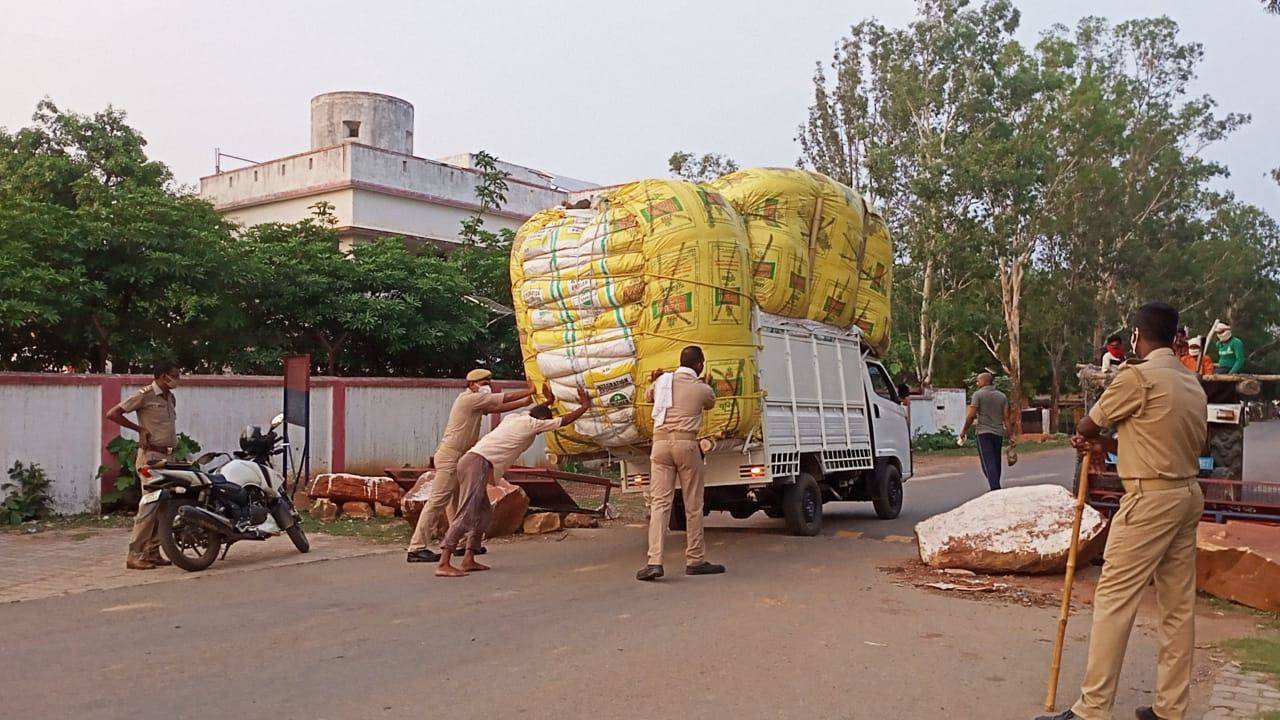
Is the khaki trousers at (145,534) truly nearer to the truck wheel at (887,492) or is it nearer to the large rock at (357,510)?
the large rock at (357,510)

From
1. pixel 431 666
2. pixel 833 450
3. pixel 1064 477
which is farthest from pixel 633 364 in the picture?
pixel 1064 477

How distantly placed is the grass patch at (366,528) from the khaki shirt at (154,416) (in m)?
2.37

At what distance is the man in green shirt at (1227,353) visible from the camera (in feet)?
33.3

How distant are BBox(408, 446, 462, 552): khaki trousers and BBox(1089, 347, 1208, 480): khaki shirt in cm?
608

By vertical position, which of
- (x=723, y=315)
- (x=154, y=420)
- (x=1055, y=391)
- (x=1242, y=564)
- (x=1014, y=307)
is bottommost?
(x=1242, y=564)

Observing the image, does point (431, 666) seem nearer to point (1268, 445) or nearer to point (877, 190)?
point (877, 190)

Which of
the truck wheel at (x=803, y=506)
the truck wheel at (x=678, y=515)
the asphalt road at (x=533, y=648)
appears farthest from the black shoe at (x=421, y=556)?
the truck wheel at (x=803, y=506)

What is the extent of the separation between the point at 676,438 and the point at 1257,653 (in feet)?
13.9

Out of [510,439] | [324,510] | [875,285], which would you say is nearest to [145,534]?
[510,439]

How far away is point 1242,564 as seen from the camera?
293 inches

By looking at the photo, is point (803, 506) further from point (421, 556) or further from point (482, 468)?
point (421, 556)

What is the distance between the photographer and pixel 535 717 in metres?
4.86

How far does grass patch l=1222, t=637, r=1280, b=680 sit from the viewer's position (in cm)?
582

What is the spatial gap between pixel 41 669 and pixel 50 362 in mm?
12662
